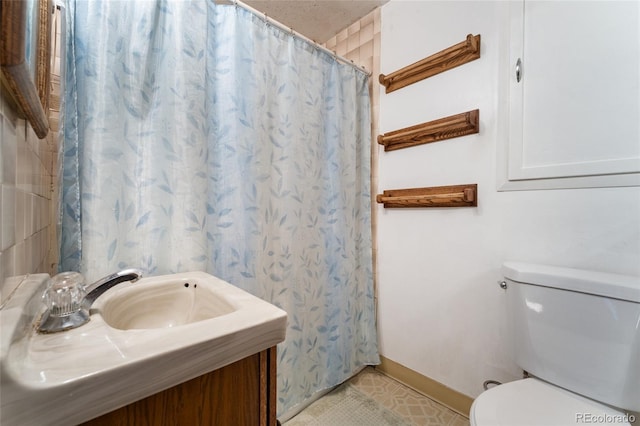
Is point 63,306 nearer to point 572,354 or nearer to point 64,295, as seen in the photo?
point 64,295

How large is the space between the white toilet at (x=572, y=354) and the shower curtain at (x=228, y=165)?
86 cm

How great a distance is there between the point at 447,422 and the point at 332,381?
1.93 ft

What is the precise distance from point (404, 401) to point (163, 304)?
1.31 meters

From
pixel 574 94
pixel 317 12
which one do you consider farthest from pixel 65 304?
pixel 317 12

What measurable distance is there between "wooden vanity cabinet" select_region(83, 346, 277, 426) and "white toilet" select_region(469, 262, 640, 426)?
64 centimetres

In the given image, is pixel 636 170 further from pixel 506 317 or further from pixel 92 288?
pixel 92 288

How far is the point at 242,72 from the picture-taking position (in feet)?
3.95

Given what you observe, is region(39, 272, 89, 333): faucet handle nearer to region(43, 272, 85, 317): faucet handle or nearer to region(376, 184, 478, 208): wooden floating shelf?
region(43, 272, 85, 317): faucet handle

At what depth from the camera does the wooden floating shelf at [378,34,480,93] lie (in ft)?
4.23

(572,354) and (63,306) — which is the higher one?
(63,306)

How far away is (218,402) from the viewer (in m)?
0.53

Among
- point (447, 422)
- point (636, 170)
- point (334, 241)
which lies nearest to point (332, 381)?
point (447, 422)

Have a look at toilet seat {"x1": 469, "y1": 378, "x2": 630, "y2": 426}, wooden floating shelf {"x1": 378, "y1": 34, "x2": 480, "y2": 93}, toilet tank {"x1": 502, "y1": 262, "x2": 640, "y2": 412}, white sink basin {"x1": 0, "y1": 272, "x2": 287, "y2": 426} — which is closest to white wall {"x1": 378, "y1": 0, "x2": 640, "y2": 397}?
wooden floating shelf {"x1": 378, "y1": 34, "x2": 480, "y2": 93}
